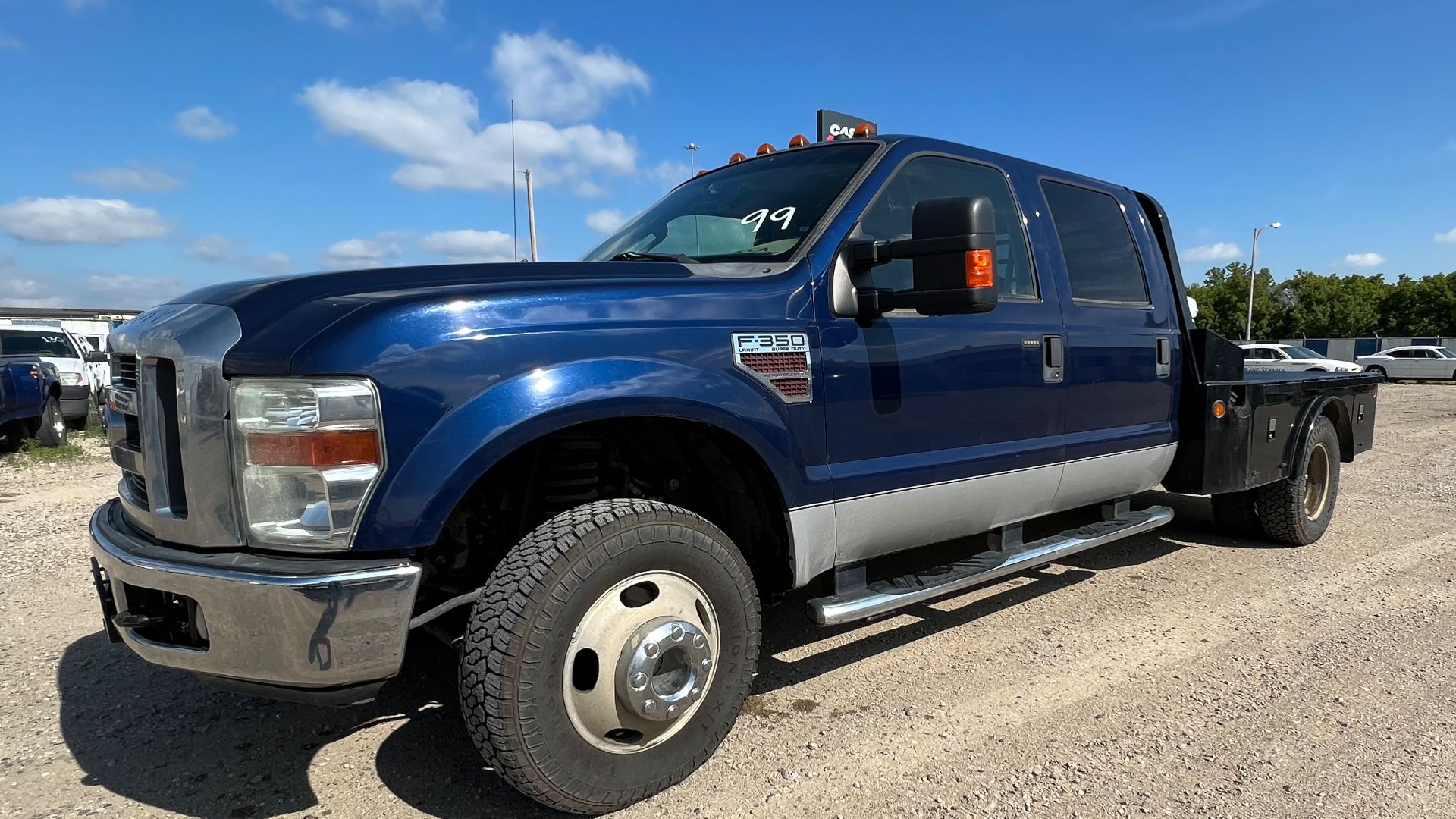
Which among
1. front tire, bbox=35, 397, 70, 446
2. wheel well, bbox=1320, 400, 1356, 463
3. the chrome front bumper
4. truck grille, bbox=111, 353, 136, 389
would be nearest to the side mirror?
the chrome front bumper

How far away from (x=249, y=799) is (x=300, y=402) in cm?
127

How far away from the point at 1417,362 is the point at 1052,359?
33715 millimetres

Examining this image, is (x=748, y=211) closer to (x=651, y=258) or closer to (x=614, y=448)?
(x=651, y=258)

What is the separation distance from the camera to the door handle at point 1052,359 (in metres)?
3.43

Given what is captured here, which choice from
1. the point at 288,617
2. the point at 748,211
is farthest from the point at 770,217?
the point at 288,617

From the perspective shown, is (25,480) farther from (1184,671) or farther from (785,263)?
(1184,671)

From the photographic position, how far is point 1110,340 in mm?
3791

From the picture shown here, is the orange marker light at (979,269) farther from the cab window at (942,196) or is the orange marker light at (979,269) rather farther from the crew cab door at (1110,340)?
the crew cab door at (1110,340)

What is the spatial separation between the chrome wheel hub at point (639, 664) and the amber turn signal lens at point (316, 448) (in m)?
0.68

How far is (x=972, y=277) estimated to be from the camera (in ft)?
8.31

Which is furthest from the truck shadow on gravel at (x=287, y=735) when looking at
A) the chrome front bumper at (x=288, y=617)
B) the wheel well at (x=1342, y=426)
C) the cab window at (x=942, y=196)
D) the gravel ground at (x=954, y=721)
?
the wheel well at (x=1342, y=426)

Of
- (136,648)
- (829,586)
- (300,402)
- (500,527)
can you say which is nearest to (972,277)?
(829,586)

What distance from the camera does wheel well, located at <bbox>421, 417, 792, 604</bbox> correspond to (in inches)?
96.3

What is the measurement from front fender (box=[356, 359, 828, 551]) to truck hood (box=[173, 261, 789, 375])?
224 millimetres
